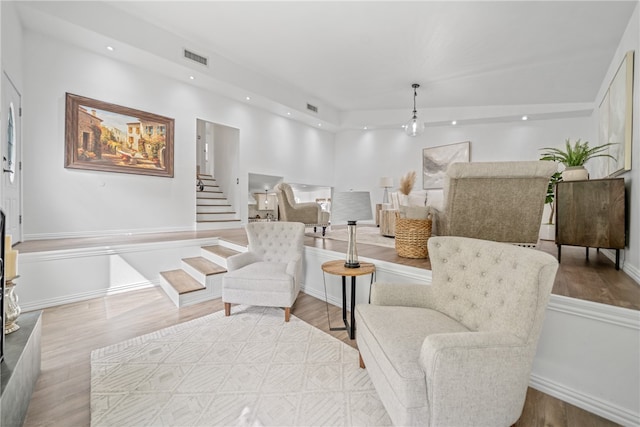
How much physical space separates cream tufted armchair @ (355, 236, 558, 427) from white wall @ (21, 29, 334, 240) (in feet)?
15.7

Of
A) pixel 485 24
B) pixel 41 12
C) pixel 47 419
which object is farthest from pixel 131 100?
pixel 485 24

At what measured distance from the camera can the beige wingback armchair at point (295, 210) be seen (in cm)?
425

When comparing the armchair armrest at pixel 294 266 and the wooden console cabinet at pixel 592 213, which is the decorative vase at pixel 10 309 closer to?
the armchair armrest at pixel 294 266

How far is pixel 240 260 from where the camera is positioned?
2816 mm

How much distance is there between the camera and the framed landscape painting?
3.94 metres

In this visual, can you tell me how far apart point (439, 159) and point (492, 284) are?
633 centimetres

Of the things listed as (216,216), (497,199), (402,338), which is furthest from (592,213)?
(216,216)

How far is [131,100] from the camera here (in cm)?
449

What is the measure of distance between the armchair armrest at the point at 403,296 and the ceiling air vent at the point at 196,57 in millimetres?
5058

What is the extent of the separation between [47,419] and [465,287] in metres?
2.41

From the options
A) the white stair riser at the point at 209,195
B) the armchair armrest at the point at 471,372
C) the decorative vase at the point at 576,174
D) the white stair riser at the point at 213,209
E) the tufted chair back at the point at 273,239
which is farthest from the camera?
the white stair riser at the point at 209,195

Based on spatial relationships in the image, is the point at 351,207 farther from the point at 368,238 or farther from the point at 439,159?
the point at 439,159

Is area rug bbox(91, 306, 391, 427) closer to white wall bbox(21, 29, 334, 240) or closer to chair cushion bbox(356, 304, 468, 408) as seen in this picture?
chair cushion bbox(356, 304, 468, 408)

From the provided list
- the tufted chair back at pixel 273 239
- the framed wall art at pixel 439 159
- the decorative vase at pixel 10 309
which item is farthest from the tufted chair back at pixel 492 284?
the framed wall art at pixel 439 159
